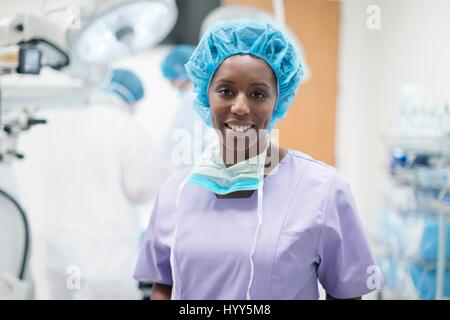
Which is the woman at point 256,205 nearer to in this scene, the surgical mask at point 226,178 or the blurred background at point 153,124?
the surgical mask at point 226,178

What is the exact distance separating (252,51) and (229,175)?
28 centimetres

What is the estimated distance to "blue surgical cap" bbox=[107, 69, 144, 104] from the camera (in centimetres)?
211

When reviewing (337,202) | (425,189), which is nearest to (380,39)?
(425,189)

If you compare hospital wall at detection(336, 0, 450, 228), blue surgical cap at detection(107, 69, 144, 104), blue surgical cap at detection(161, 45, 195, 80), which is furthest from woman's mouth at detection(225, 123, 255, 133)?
blue surgical cap at detection(161, 45, 195, 80)

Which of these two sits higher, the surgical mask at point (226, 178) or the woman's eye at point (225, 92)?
the woman's eye at point (225, 92)

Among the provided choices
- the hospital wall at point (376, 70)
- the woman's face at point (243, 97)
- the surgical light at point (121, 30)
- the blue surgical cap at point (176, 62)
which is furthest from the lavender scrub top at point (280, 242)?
the blue surgical cap at point (176, 62)

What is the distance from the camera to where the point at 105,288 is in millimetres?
1806

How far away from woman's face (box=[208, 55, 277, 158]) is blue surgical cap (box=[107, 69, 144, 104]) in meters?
1.14

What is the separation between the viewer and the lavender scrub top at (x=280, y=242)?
1.00m

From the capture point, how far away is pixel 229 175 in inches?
42.3

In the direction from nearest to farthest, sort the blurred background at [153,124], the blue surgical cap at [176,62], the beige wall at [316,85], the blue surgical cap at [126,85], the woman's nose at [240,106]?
the woman's nose at [240,106], the beige wall at [316,85], the blurred background at [153,124], the blue surgical cap at [126,85], the blue surgical cap at [176,62]

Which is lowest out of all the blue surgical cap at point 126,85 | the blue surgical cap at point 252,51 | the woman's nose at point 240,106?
the woman's nose at point 240,106

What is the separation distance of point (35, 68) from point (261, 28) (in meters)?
0.78

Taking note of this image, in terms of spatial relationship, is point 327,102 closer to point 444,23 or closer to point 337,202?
point 444,23
